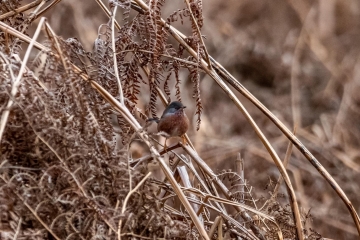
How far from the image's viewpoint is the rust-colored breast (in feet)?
5.66

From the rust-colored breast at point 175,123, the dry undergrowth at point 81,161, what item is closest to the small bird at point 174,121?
the rust-colored breast at point 175,123

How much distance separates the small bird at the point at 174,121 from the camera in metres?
1.73

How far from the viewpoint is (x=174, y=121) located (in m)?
1.73

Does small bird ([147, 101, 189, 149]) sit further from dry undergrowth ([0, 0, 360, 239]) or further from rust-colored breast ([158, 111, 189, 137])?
dry undergrowth ([0, 0, 360, 239])

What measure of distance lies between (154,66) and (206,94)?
4.98 metres

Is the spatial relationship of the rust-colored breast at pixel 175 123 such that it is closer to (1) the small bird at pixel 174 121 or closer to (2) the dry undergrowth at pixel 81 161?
(1) the small bird at pixel 174 121

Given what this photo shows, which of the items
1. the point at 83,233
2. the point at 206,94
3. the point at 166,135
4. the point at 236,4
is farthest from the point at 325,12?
the point at 83,233

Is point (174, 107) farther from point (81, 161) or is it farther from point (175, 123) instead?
point (81, 161)

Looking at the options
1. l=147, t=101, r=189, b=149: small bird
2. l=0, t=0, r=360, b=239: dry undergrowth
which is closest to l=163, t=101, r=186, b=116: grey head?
l=147, t=101, r=189, b=149: small bird

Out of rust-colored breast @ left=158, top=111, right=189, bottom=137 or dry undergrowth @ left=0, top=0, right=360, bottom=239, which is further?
rust-colored breast @ left=158, top=111, right=189, bottom=137

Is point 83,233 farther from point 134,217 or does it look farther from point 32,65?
point 32,65

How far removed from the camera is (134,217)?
131 cm

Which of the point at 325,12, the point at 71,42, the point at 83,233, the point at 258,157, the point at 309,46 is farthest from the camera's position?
the point at 325,12

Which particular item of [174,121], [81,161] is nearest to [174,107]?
[174,121]
